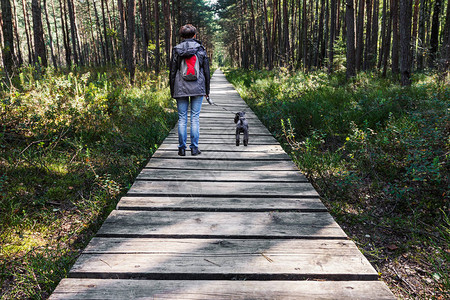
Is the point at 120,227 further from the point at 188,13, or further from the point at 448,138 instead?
the point at 188,13

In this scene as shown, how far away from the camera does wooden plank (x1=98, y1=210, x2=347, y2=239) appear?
243cm

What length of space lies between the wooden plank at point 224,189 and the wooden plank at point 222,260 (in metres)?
0.93

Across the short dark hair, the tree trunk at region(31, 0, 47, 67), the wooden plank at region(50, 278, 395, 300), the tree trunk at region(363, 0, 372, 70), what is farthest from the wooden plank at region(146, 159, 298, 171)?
the tree trunk at region(363, 0, 372, 70)

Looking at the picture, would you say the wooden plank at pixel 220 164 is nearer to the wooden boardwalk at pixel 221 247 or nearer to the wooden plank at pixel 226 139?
the wooden boardwalk at pixel 221 247

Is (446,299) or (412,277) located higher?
(446,299)

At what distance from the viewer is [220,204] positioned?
3.00m

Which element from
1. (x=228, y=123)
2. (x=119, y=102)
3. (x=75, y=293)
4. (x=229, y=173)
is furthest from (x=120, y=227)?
(x=119, y=102)

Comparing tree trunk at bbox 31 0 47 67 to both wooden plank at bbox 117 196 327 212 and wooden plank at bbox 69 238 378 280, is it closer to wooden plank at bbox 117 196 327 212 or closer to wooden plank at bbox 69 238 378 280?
wooden plank at bbox 117 196 327 212

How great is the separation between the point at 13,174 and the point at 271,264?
4224mm

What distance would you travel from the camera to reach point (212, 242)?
2320 millimetres

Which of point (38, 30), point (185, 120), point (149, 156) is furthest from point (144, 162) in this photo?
point (38, 30)

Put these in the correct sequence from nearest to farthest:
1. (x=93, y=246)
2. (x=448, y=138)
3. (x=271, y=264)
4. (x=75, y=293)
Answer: (x=75, y=293), (x=271, y=264), (x=93, y=246), (x=448, y=138)

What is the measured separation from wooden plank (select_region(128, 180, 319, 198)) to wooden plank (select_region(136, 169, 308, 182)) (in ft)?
0.37

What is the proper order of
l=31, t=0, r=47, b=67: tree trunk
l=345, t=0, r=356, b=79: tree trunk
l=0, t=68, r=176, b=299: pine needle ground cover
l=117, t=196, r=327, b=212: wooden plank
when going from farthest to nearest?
l=345, t=0, r=356, b=79: tree trunk
l=31, t=0, r=47, b=67: tree trunk
l=117, t=196, r=327, b=212: wooden plank
l=0, t=68, r=176, b=299: pine needle ground cover
